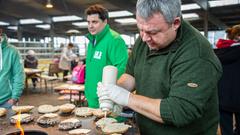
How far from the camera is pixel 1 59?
3.11m

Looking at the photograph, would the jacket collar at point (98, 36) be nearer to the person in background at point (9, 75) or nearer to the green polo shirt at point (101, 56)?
the green polo shirt at point (101, 56)

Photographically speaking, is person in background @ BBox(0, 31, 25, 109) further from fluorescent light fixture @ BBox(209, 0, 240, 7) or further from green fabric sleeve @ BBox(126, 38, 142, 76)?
Result: fluorescent light fixture @ BBox(209, 0, 240, 7)

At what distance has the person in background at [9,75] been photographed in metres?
3.10

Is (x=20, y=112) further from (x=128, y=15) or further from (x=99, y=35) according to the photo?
(x=128, y=15)

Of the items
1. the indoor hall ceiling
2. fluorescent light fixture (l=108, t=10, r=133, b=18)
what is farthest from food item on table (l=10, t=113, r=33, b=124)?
fluorescent light fixture (l=108, t=10, r=133, b=18)

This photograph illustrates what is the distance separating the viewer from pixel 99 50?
9.79ft

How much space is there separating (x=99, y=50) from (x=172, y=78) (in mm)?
1661

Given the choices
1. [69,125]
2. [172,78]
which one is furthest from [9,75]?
[172,78]

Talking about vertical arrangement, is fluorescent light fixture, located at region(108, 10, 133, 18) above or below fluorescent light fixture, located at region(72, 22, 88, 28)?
above

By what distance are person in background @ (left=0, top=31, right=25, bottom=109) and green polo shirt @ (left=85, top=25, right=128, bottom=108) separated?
0.86 m

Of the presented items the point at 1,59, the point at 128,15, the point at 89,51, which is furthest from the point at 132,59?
the point at 128,15

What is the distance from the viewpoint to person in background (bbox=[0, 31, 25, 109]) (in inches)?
122

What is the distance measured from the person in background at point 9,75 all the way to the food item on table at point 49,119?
3.81 feet

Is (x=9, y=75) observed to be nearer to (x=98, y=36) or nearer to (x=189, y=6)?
(x=98, y=36)
